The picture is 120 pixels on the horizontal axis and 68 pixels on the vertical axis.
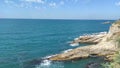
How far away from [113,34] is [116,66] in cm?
3539

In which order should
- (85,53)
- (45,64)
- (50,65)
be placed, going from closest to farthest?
(50,65) < (45,64) < (85,53)

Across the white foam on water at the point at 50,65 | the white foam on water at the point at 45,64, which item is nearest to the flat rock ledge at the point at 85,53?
the white foam on water at the point at 45,64

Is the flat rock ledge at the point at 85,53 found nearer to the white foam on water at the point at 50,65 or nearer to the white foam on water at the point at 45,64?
the white foam on water at the point at 45,64

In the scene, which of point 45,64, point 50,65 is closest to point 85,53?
point 50,65

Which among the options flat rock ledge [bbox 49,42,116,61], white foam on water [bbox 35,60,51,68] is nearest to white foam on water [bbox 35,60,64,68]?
white foam on water [bbox 35,60,51,68]

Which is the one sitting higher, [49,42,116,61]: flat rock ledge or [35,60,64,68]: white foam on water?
[49,42,116,61]: flat rock ledge

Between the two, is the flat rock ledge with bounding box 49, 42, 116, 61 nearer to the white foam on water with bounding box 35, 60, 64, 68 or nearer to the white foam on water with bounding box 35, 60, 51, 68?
the white foam on water with bounding box 35, 60, 51, 68

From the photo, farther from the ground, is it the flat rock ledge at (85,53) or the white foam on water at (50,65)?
the flat rock ledge at (85,53)

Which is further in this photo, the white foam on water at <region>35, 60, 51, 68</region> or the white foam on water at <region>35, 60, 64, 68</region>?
the white foam on water at <region>35, 60, 51, 68</region>

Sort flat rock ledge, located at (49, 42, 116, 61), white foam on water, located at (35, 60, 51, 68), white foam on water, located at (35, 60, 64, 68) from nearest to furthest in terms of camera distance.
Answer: white foam on water, located at (35, 60, 64, 68)
white foam on water, located at (35, 60, 51, 68)
flat rock ledge, located at (49, 42, 116, 61)

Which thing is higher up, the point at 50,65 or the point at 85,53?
the point at 85,53

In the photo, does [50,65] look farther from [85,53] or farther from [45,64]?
[85,53]

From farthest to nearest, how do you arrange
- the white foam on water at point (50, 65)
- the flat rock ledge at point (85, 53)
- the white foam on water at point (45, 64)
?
the flat rock ledge at point (85, 53)
the white foam on water at point (45, 64)
the white foam on water at point (50, 65)

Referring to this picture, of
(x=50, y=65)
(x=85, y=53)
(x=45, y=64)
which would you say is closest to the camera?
(x=50, y=65)
